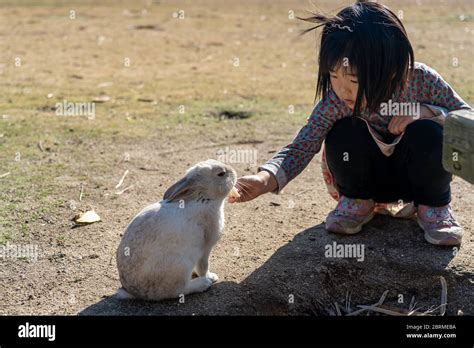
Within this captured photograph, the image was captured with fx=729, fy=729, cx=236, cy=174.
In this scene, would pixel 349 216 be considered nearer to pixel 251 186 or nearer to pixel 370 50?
pixel 251 186

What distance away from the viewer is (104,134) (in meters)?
6.61

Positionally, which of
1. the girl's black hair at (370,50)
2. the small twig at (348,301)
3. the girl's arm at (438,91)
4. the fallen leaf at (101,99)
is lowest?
the small twig at (348,301)

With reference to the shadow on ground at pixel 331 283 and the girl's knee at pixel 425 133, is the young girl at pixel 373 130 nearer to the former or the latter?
the girl's knee at pixel 425 133

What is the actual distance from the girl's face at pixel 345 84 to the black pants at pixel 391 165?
256 mm

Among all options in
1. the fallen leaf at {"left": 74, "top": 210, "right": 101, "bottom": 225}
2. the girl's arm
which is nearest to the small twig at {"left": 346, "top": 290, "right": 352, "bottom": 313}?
the girl's arm

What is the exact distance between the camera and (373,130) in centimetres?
427

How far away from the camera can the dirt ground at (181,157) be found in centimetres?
389

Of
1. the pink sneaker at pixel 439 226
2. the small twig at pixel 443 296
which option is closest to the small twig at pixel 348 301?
the small twig at pixel 443 296

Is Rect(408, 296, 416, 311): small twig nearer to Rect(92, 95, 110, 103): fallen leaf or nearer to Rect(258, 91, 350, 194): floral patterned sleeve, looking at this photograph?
Rect(258, 91, 350, 194): floral patterned sleeve

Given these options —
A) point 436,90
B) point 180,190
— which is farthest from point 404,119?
point 180,190

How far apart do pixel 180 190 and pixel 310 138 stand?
3.39ft
